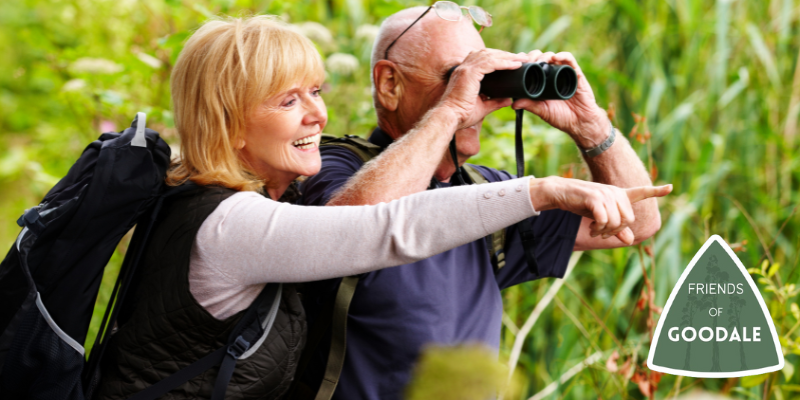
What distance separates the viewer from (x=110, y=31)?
3570 millimetres

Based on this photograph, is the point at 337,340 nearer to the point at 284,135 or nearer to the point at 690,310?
the point at 284,135

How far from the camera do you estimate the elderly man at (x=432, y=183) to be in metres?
1.52

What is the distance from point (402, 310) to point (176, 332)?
0.54 metres

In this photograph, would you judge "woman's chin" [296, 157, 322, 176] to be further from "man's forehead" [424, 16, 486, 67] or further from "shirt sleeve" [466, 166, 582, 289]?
"shirt sleeve" [466, 166, 582, 289]

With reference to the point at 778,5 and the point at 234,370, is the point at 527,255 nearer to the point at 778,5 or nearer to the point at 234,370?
the point at 234,370

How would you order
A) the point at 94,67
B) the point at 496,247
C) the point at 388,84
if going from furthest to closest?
the point at 94,67 → the point at 388,84 → the point at 496,247

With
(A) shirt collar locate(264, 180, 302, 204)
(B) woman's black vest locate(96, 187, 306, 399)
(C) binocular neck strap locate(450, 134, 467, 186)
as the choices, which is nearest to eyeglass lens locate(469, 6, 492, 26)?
(C) binocular neck strap locate(450, 134, 467, 186)

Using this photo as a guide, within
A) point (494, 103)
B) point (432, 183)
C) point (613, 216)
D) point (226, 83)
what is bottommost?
point (432, 183)

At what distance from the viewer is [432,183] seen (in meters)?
1.80

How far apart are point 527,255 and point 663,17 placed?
2375mm

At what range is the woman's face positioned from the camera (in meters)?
1.36

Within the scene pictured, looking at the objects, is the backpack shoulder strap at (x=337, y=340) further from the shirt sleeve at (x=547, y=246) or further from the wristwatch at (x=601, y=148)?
the wristwatch at (x=601, y=148)

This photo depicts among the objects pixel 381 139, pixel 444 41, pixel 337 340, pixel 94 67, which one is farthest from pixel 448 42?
pixel 94 67

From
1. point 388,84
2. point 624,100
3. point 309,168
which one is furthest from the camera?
point 624,100
